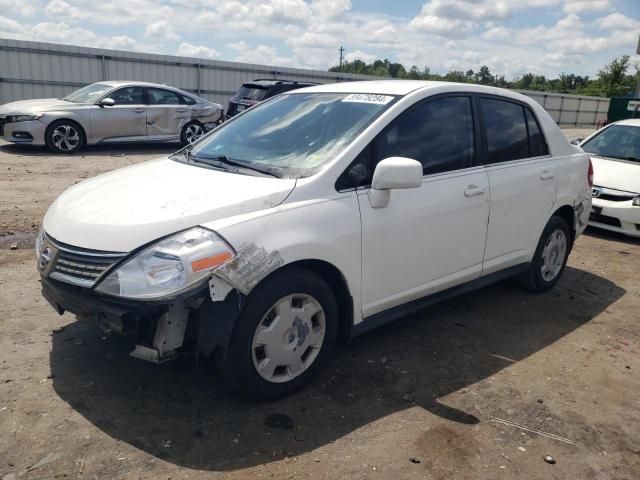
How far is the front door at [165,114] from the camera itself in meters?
13.2

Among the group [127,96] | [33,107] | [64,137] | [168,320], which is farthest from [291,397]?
[127,96]

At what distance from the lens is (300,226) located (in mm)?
3090

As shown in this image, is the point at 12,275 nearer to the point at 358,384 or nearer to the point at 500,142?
the point at 358,384

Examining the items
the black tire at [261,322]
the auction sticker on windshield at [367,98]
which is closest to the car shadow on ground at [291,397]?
the black tire at [261,322]

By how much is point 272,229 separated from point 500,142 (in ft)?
7.62

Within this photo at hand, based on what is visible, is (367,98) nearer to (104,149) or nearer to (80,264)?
(80,264)

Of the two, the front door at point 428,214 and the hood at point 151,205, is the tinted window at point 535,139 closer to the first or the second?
the front door at point 428,214

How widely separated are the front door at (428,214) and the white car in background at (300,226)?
0.01m

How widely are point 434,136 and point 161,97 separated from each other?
10896 mm

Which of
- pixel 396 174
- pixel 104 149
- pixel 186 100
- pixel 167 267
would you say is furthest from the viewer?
pixel 186 100

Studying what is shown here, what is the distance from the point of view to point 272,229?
2.99m

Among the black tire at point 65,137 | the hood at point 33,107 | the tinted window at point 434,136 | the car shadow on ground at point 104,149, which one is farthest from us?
the car shadow on ground at point 104,149

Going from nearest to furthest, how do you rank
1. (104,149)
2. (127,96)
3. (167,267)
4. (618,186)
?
(167,267)
(618,186)
(127,96)
(104,149)

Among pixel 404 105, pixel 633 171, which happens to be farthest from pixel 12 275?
pixel 633 171
